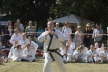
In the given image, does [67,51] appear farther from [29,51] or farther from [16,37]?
[16,37]

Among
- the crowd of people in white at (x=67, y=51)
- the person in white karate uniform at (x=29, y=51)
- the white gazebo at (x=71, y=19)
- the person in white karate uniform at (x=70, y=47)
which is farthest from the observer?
the white gazebo at (x=71, y=19)

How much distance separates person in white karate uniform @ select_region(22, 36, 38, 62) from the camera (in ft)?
63.3

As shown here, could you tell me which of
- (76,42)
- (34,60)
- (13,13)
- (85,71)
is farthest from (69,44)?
(13,13)

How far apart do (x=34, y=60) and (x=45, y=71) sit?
7162 mm

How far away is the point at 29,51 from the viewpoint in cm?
1955

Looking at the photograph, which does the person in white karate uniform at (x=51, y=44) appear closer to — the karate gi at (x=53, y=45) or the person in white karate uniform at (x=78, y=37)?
the karate gi at (x=53, y=45)

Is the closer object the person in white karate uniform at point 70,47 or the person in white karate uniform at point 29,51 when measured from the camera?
the person in white karate uniform at point 29,51

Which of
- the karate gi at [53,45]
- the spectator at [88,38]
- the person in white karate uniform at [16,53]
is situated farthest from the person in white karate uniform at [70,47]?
the karate gi at [53,45]

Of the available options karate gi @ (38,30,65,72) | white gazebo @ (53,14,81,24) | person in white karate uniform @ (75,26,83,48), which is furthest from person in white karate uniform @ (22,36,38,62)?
white gazebo @ (53,14,81,24)

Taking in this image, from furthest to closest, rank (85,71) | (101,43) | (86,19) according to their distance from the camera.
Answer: (86,19), (101,43), (85,71)

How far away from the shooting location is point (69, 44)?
65.3ft

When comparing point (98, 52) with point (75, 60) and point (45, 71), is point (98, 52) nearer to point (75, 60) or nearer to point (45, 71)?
point (75, 60)

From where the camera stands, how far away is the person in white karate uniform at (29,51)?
19281 millimetres

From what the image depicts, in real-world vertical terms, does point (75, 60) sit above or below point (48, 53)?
below
